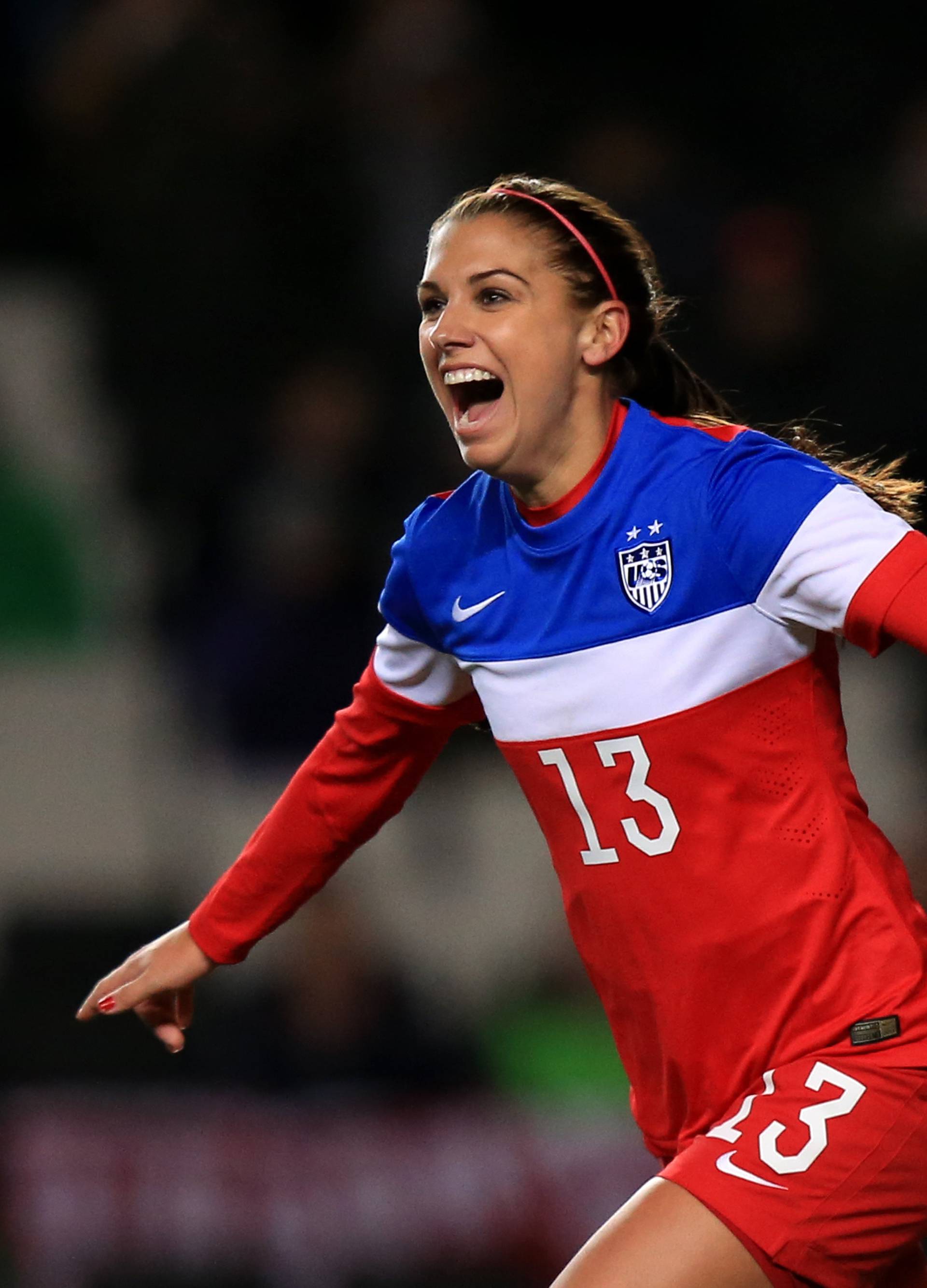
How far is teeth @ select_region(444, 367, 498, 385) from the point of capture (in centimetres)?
271

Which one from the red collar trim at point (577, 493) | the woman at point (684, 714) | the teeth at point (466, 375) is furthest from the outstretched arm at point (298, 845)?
the teeth at point (466, 375)

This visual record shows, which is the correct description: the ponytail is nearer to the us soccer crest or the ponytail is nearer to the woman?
the woman

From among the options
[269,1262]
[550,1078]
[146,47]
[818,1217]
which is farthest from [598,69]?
[818,1217]

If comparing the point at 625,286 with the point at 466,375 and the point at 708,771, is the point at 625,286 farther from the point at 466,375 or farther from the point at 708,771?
the point at 708,771

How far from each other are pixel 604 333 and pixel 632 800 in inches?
28.5

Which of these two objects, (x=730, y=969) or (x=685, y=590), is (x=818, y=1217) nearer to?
(x=730, y=969)

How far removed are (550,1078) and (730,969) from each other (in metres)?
3.12

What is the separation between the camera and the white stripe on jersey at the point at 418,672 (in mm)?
2930

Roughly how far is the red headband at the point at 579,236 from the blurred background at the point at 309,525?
10.1 ft

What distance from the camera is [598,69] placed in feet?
24.1

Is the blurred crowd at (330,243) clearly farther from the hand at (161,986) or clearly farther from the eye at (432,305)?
the eye at (432,305)

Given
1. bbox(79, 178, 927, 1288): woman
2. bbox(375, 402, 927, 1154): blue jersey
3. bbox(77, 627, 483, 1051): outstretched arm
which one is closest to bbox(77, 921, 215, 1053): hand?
bbox(77, 627, 483, 1051): outstretched arm

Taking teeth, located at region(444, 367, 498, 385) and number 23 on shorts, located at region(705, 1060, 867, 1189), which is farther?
teeth, located at region(444, 367, 498, 385)

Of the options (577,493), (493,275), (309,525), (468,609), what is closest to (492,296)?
(493,275)
